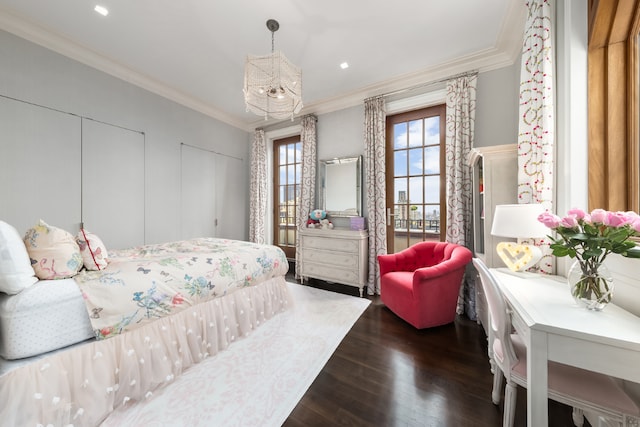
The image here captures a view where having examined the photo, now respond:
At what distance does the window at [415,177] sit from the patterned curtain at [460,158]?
26 cm

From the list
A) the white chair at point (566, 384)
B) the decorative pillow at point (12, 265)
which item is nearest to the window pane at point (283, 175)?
the decorative pillow at point (12, 265)

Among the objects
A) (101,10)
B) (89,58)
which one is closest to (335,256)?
(101,10)

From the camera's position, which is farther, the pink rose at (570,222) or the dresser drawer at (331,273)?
the dresser drawer at (331,273)

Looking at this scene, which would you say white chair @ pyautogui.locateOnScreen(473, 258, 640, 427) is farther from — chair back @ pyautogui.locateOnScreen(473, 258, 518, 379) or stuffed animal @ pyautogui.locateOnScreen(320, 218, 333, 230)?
stuffed animal @ pyautogui.locateOnScreen(320, 218, 333, 230)

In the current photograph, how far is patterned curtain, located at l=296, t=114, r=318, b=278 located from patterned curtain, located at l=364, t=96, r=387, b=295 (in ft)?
3.15

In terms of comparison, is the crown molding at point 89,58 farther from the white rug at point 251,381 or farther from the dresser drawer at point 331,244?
the white rug at point 251,381

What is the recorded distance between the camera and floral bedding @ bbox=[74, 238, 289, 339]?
52.7 inches

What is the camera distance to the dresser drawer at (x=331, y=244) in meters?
3.28

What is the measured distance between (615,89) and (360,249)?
254 cm

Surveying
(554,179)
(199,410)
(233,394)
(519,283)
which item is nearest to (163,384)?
(199,410)

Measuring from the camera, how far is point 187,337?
173cm

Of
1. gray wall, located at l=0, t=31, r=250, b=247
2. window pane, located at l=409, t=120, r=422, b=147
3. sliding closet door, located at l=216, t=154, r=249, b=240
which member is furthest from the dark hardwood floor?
sliding closet door, located at l=216, t=154, r=249, b=240

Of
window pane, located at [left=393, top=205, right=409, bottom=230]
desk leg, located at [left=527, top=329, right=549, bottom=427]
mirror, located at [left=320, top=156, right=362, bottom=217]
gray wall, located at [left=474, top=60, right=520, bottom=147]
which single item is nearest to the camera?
desk leg, located at [left=527, top=329, right=549, bottom=427]

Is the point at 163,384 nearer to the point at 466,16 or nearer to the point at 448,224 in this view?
the point at 448,224
